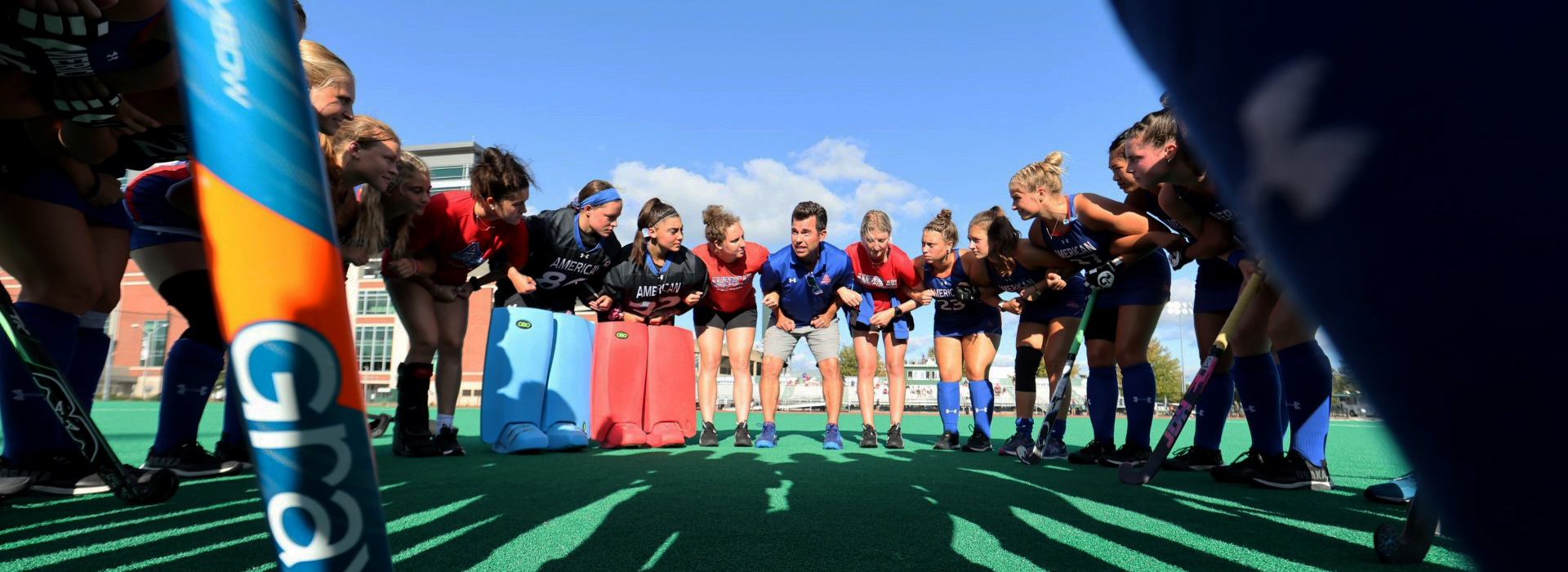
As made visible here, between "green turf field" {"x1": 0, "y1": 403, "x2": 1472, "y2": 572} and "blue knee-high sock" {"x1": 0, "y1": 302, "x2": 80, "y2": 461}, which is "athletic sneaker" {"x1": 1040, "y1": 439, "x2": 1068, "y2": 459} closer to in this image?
"green turf field" {"x1": 0, "y1": 403, "x2": 1472, "y2": 572}

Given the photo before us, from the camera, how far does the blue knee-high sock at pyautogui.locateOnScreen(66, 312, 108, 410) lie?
9.09 ft

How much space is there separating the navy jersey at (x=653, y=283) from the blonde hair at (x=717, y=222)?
0.24m

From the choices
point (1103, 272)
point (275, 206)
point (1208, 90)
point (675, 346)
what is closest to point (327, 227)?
point (275, 206)

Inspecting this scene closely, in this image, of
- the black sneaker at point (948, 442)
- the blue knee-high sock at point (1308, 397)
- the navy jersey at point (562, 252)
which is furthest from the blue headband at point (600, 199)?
the blue knee-high sock at point (1308, 397)

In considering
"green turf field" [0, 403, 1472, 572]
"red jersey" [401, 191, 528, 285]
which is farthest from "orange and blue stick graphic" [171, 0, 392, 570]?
"red jersey" [401, 191, 528, 285]

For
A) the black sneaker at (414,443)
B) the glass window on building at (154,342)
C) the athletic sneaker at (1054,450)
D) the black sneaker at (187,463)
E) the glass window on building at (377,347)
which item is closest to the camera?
the black sneaker at (187,463)

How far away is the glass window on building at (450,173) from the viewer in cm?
4672

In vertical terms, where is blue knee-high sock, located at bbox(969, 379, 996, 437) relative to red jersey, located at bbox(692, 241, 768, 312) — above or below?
below

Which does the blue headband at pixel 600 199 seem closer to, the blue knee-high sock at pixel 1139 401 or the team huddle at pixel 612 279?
the team huddle at pixel 612 279

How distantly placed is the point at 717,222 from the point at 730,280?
454mm

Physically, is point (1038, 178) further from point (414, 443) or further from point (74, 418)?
point (74, 418)

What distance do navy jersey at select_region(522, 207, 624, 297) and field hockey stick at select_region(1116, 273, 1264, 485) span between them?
3578mm

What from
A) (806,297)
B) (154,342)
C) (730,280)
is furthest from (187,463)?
(154,342)

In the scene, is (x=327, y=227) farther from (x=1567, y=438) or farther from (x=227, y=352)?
(x=1567, y=438)
